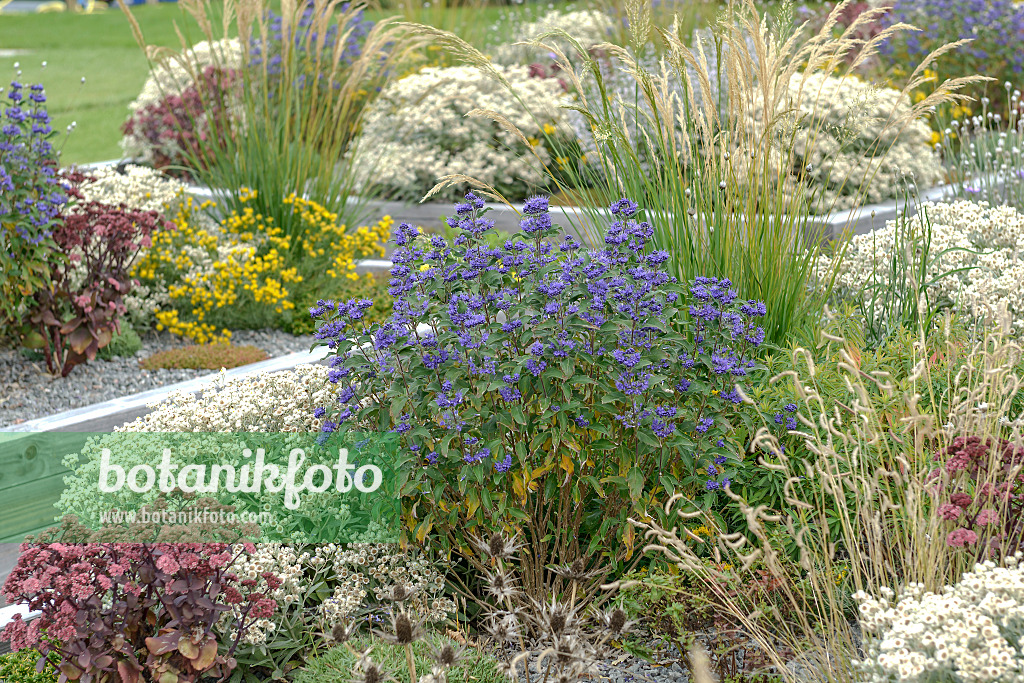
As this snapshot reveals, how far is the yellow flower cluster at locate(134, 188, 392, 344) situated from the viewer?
5.07m

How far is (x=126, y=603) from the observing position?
238 cm

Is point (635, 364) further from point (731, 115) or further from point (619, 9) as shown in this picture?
point (619, 9)

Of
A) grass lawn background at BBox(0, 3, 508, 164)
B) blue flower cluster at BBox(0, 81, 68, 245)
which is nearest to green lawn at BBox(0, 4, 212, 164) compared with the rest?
grass lawn background at BBox(0, 3, 508, 164)

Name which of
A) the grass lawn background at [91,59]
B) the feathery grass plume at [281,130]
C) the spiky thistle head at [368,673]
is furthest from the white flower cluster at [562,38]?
the spiky thistle head at [368,673]

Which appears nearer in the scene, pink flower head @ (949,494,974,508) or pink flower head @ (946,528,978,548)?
pink flower head @ (946,528,978,548)

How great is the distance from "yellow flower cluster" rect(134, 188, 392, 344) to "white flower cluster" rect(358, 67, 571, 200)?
1.35m

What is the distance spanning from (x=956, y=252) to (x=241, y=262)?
144 inches

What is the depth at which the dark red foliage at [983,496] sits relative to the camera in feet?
7.51

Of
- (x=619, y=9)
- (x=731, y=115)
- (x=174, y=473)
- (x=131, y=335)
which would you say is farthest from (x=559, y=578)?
(x=619, y=9)

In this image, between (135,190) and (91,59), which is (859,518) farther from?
(91,59)

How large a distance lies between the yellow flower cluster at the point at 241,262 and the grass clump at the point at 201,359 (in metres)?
0.30

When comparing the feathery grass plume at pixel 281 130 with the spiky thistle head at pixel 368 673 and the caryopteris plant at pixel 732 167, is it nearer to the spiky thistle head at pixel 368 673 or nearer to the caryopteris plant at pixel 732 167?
the caryopteris plant at pixel 732 167

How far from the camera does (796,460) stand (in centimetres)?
301

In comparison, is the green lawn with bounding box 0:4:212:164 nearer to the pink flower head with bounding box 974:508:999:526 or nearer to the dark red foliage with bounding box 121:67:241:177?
the dark red foliage with bounding box 121:67:241:177
